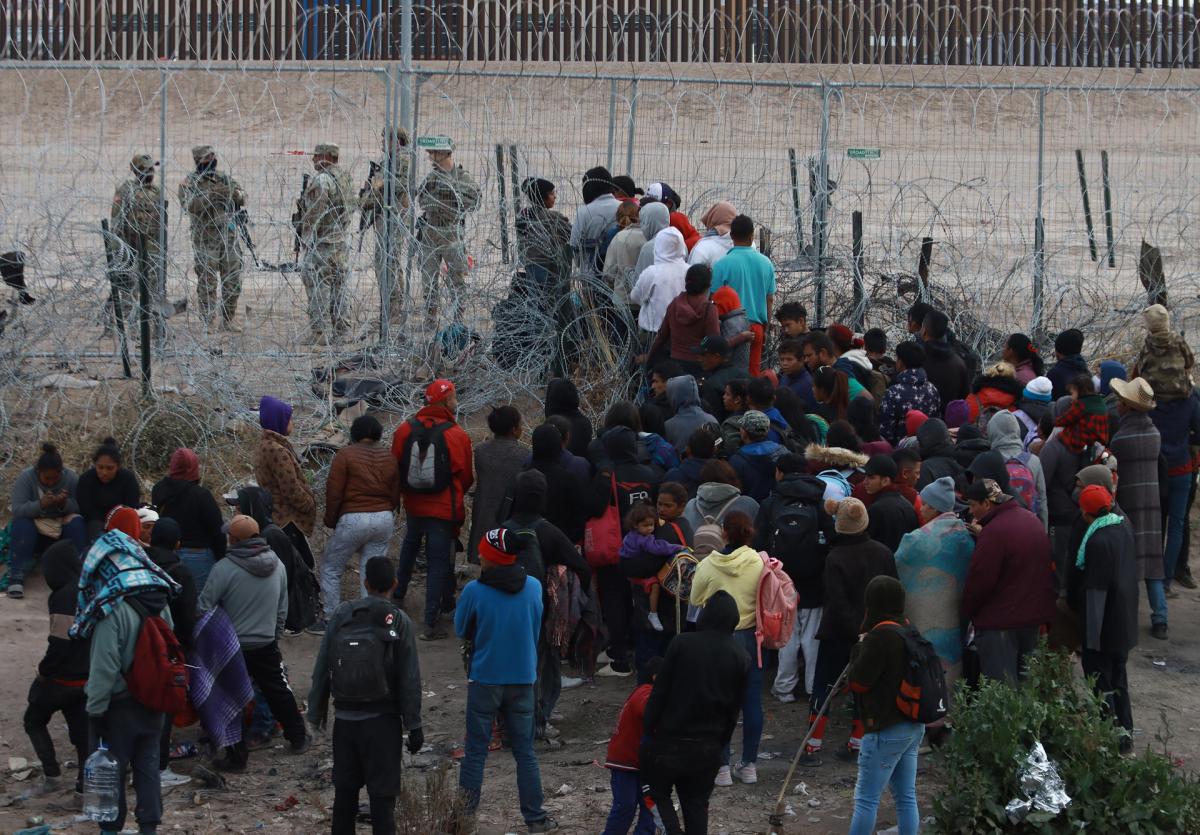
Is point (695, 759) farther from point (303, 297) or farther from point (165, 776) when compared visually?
point (303, 297)

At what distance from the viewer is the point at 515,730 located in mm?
6938

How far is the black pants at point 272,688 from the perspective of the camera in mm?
7707

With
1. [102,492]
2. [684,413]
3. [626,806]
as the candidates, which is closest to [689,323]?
[684,413]

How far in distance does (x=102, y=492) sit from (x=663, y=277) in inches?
156

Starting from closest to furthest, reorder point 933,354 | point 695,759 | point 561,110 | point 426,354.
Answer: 1. point 695,759
2. point 933,354
3. point 426,354
4. point 561,110

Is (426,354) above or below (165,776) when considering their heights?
above

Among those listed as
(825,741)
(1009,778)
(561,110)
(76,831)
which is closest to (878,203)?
(561,110)

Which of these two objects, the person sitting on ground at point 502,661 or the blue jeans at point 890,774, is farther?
the person sitting on ground at point 502,661

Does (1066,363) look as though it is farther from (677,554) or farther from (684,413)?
(677,554)

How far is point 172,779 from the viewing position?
24.7ft

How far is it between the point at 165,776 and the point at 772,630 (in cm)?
302

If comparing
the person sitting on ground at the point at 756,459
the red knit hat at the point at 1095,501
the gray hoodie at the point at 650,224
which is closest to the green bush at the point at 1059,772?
the red knit hat at the point at 1095,501

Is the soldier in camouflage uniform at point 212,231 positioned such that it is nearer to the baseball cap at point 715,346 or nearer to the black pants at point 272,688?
the baseball cap at point 715,346

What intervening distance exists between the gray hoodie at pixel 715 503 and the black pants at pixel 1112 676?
1800 mm
